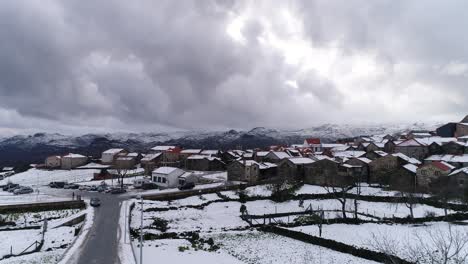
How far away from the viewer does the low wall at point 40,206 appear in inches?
1823

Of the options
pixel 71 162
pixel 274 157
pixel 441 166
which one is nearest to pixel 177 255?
pixel 441 166

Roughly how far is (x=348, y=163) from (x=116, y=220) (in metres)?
50.4

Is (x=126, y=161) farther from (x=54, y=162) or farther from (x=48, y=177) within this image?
(x=54, y=162)

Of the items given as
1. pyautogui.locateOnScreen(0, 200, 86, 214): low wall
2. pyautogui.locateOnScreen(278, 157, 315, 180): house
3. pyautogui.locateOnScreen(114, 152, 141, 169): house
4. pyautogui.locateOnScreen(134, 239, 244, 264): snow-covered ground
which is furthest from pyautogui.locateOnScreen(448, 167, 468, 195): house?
pyautogui.locateOnScreen(114, 152, 141, 169): house

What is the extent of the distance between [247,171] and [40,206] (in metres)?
41.3

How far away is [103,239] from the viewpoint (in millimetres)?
30938

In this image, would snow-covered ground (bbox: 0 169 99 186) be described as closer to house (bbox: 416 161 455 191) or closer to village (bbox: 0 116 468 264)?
village (bbox: 0 116 468 264)

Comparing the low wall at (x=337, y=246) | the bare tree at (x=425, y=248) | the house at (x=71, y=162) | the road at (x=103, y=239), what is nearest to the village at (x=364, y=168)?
the house at (x=71, y=162)

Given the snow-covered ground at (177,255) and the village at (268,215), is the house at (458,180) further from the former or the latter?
the snow-covered ground at (177,255)

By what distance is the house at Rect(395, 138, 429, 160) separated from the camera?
77.8 m

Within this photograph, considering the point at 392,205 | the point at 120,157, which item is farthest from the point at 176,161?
the point at 392,205

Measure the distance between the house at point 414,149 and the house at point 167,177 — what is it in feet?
187

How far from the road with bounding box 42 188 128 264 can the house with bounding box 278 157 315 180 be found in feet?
123

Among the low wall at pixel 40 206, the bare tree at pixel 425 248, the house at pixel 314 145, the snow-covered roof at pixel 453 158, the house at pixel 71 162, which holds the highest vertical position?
the house at pixel 314 145
